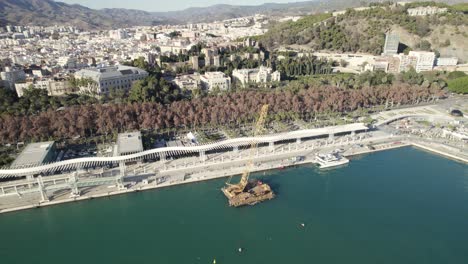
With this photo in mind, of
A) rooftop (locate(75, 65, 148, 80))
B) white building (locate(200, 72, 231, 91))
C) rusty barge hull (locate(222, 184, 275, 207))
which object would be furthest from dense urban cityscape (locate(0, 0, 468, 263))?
rooftop (locate(75, 65, 148, 80))

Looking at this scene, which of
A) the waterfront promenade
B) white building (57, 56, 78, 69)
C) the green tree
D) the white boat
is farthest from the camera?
white building (57, 56, 78, 69)

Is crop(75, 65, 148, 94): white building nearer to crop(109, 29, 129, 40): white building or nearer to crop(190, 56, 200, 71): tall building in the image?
crop(190, 56, 200, 71): tall building

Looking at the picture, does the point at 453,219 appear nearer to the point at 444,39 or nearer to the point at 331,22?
the point at 444,39

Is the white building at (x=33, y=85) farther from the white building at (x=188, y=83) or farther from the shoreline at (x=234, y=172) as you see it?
the shoreline at (x=234, y=172)

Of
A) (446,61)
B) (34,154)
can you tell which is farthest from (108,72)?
(446,61)

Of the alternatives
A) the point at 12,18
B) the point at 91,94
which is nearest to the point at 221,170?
the point at 91,94

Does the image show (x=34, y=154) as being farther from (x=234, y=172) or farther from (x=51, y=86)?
(x=51, y=86)
